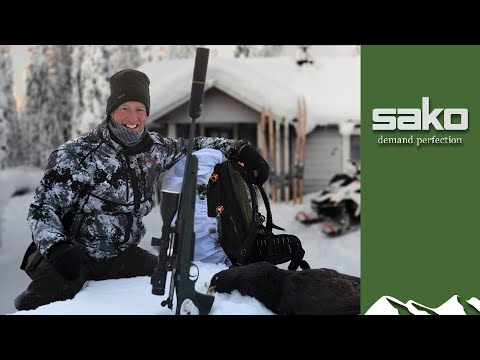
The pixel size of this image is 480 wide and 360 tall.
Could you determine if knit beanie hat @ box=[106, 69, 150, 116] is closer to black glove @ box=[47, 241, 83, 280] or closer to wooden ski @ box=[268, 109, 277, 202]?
black glove @ box=[47, 241, 83, 280]

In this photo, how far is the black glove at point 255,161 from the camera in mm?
2873

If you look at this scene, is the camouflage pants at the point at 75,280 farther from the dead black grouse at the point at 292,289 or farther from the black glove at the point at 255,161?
the black glove at the point at 255,161

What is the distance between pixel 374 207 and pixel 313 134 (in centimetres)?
569

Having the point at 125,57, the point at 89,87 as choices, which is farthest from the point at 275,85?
the point at 125,57

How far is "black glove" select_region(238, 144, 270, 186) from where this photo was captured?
9.43 feet

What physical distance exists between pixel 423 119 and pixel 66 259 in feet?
4.73

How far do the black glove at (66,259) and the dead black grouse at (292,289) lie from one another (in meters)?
0.51

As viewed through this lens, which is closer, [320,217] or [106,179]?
[106,179]

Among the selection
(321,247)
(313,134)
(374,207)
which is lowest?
(321,247)

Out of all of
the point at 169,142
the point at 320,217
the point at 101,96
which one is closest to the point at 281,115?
the point at 320,217

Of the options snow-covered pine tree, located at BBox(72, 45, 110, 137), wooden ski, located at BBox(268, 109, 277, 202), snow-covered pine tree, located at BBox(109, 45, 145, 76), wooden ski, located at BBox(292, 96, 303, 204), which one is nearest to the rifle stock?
snow-covered pine tree, located at BBox(109, 45, 145, 76)

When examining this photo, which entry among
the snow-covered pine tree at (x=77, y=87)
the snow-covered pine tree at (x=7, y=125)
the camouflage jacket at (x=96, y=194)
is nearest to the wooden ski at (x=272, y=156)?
the snow-covered pine tree at (x=77, y=87)

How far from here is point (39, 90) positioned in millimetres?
6453

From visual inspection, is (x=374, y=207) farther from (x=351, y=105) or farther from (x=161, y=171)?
(x=351, y=105)
